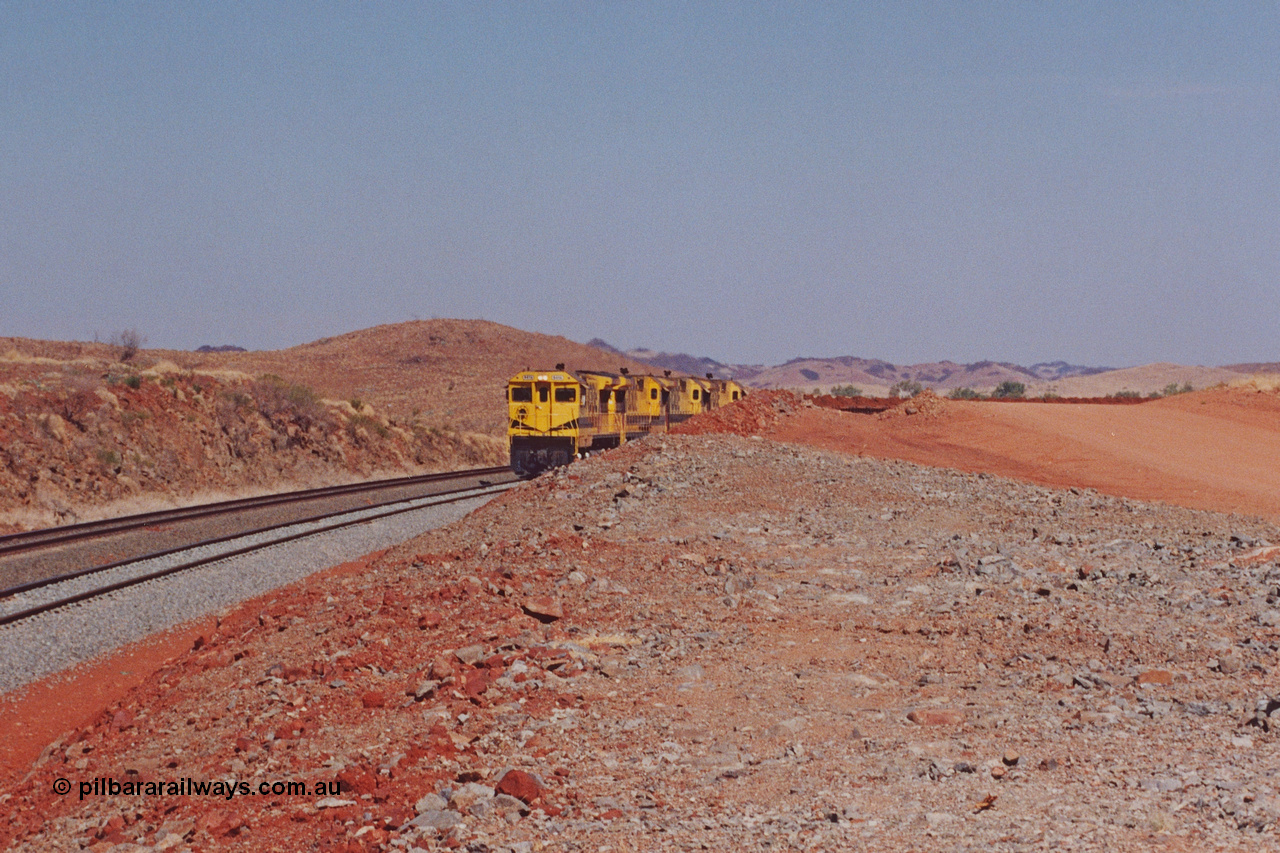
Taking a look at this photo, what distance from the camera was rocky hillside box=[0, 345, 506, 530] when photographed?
2758 cm

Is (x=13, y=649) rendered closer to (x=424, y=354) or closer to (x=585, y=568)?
(x=585, y=568)

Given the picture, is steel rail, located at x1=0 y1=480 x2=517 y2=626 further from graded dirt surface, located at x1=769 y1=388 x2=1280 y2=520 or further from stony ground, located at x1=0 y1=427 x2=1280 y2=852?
graded dirt surface, located at x1=769 y1=388 x2=1280 y2=520

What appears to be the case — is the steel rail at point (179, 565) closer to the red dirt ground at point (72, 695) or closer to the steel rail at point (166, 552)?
the steel rail at point (166, 552)

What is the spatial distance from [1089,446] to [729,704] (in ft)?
79.7

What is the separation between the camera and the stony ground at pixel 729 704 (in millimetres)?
5828

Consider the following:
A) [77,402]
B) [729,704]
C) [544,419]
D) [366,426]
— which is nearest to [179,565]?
[729,704]

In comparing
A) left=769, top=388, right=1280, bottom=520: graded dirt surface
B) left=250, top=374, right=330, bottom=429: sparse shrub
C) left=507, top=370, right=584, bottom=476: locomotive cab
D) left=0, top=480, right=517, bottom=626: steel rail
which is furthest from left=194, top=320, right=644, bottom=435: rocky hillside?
left=0, top=480, right=517, bottom=626: steel rail

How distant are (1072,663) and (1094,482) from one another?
57.5ft

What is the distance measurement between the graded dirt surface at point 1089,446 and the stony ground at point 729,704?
1079cm

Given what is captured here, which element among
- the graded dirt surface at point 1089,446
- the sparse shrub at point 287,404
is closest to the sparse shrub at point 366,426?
the sparse shrub at point 287,404

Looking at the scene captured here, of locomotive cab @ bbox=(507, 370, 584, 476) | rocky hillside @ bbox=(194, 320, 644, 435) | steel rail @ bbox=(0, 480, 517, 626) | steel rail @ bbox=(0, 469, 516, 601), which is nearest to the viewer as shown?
steel rail @ bbox=(0, 480, 517, 626)

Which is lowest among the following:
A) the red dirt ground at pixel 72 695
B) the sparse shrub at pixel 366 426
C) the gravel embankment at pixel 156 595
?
the red dirt ground at pixel 72 695

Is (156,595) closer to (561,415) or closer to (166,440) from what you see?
(561,415)

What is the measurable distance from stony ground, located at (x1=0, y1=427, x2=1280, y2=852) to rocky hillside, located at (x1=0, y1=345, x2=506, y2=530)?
1759 cm
